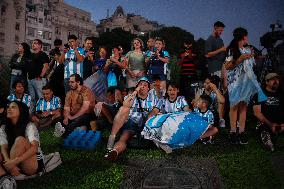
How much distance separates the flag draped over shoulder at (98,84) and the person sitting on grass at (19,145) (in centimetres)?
381

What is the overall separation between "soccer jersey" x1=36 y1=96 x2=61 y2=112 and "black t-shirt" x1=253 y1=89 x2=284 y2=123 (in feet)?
16.1

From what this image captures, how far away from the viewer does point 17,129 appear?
442cm

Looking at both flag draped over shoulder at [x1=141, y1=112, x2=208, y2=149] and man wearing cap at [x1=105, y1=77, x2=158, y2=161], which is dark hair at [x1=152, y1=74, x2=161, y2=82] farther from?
flag draped over shoulder at [x1=141, y1=112, x2=208, y2=149]

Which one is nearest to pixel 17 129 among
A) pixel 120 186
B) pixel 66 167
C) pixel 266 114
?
pixel 66 167

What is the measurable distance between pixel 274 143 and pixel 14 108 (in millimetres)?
4258

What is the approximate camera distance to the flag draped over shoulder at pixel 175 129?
19.0 ft

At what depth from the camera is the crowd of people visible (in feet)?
15.2

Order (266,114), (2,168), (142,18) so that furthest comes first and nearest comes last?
(142,18), (266,114), (2,168)

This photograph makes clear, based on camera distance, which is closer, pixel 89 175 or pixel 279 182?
pixel 279 182

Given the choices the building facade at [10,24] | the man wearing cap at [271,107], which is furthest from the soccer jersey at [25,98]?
the building facade at [10,24]

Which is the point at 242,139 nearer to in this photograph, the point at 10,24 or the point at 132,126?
the point at 132,126

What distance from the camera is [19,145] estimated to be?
14.0 feet

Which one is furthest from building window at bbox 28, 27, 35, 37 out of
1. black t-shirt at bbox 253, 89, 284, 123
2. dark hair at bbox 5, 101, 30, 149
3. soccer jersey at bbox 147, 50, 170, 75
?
dark hair at bbox 5, 101, 30, 149

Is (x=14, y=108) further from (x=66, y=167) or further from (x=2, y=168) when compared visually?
(x=66, y=167)
